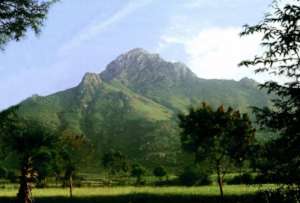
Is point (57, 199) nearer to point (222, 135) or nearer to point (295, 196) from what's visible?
point (222, 135)

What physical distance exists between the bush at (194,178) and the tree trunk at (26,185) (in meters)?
53.2

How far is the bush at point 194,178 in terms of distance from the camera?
285 feet

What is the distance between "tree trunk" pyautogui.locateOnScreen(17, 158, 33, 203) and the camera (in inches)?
1383

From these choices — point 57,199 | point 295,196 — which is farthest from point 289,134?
point 57,199

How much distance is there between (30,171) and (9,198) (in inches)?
743

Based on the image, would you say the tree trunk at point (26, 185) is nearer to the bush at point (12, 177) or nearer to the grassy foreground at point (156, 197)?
the grassy foreground at point (156, 197)

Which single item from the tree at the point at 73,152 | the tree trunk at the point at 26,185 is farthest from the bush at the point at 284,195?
the tree at the point at 73,152

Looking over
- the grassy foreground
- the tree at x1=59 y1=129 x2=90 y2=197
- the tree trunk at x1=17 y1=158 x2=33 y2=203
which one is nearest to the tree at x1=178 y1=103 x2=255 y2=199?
the grassy foreground

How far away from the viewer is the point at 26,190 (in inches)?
1383

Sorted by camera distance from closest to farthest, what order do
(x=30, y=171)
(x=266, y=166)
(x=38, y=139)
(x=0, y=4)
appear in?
(x=0, y=4) < (x=266, y=166) < (x=30, y=171) < (x=38, y=139)

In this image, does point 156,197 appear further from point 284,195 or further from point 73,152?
point 284,195

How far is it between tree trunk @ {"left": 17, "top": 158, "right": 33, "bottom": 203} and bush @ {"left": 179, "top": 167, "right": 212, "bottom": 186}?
2096 inches

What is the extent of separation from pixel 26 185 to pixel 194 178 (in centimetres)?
6132

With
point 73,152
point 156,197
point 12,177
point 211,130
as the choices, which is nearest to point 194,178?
point 73,152
